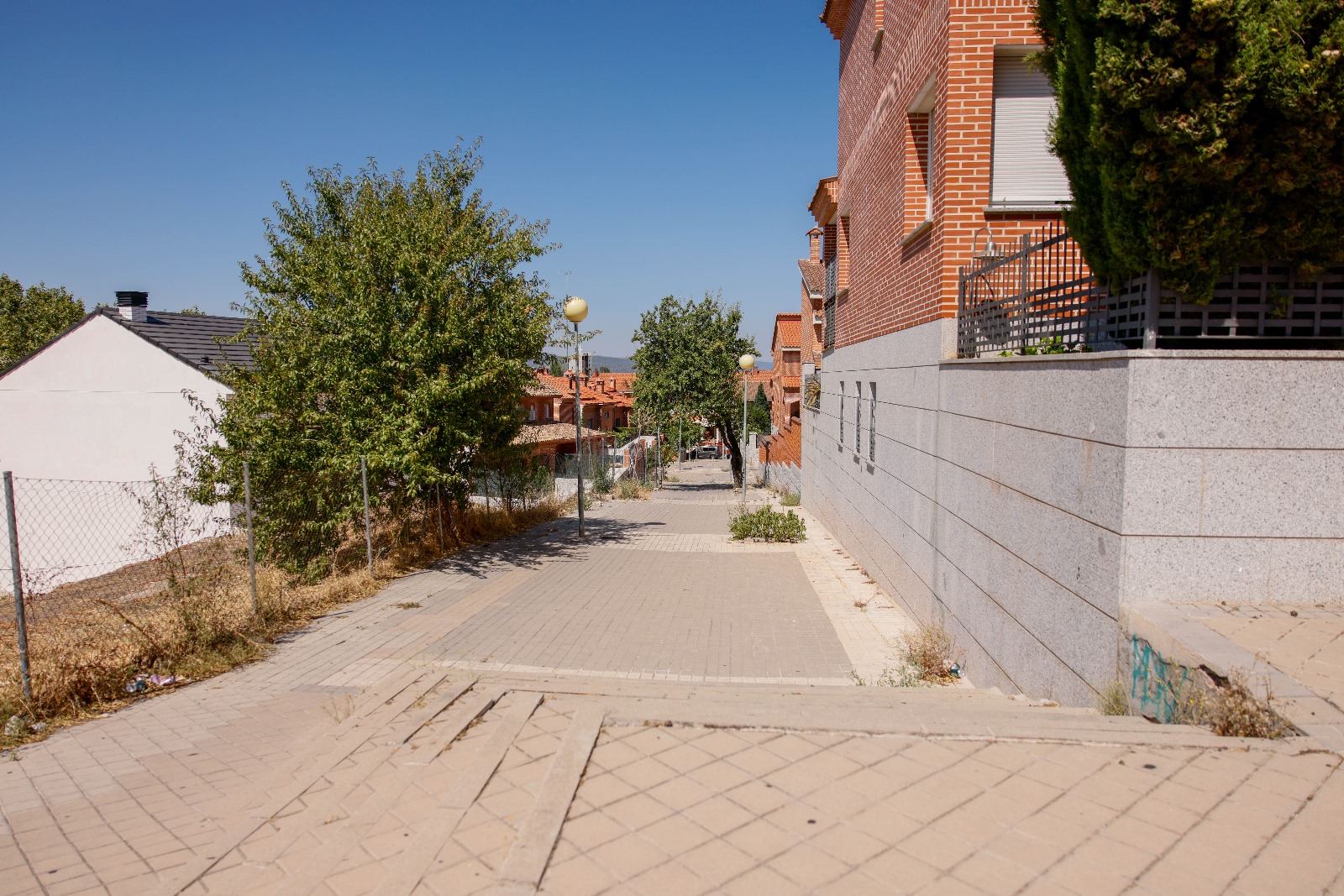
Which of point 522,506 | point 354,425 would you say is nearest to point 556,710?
point 354,425

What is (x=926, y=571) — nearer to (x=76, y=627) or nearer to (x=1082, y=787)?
(x=1082, y=787)

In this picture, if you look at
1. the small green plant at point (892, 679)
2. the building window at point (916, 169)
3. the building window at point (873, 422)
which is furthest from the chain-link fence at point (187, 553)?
the building window at point (916, 169)

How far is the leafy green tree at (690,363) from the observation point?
3253 cm

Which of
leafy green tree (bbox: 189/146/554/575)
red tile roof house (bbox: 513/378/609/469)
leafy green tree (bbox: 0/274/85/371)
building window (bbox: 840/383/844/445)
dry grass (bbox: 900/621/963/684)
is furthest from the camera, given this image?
leafy green tree (bbox: 0/274/85/371)

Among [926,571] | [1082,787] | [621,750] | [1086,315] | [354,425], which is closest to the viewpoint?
[1082,787]

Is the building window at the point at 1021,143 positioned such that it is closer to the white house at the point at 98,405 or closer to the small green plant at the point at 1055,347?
the small green plant at the point at 1055,347

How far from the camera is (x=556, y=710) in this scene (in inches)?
156

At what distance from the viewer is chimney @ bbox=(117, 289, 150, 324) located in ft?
74.2

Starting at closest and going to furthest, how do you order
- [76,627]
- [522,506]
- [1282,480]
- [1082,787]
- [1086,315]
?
[1082,787] < [1282,480] < [1086,315] < [76,627] < [522,506]

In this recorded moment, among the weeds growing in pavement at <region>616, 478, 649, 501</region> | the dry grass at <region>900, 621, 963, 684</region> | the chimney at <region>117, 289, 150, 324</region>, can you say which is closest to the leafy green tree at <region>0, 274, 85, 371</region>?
the chimney at <region>117, 289, 150, 324</region>

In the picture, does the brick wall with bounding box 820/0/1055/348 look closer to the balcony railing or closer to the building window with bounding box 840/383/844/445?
the building window with bounding box 840/383/844/445

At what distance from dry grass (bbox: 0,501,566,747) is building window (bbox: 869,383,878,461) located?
23.0ft

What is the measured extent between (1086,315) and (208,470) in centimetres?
1122

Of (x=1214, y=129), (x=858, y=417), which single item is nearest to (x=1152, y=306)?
(x=1214, y=129)
